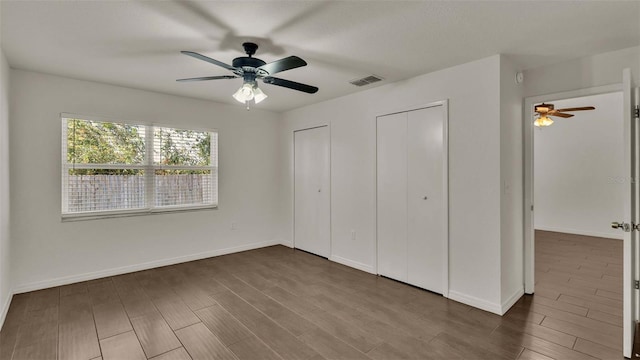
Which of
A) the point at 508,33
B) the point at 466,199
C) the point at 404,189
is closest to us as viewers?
the point at 508,33

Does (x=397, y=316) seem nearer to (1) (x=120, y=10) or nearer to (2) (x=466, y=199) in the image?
(2) (x=466, y=199)

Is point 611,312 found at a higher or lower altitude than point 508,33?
lower

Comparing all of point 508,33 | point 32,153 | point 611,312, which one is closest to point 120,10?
point 32,153

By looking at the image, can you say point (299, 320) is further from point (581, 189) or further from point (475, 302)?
point (581, 189)

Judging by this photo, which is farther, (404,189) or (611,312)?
(404,189)

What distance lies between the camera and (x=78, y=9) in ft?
6.54

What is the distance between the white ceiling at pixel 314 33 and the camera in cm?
198

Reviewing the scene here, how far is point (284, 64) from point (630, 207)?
2.75 m

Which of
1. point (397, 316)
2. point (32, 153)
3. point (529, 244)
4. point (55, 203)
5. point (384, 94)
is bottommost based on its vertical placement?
point (397, 316)

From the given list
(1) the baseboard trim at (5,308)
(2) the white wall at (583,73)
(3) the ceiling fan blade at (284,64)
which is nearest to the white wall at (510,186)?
(2) the white wall at (583,73)

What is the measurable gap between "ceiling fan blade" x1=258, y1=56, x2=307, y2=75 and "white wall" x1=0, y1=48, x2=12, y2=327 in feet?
7.97

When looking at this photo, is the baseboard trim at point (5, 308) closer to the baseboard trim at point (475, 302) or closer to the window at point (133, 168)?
the window at point (133, 168)

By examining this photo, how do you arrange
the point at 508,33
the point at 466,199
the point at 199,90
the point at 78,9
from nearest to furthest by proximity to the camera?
the point at 78,9
the point at 508,33
the point at 466,199
the point at 199,90

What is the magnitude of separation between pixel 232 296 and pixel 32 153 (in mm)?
2739
